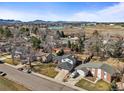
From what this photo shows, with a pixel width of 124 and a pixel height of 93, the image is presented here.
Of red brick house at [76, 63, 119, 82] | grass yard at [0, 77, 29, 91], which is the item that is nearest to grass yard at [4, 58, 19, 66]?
grass yard at [0, 77, 29, 91]

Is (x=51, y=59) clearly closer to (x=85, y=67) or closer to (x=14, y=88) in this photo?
(x=85, y=67)

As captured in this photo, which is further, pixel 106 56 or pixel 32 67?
pixel 106 56

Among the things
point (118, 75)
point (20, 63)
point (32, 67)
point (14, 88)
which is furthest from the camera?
point (20, 63)

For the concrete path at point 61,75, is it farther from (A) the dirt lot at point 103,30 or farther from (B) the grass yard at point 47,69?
(A) the dirt lot at point 103,30

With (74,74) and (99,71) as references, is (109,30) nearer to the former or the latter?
(99,71)

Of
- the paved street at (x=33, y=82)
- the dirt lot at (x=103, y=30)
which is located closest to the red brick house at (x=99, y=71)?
the paved street at (x=33, y=82)

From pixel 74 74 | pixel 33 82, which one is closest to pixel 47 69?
pixel 74 74

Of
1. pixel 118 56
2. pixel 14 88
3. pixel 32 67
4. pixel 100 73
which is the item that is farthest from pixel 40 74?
pixel 118 56
